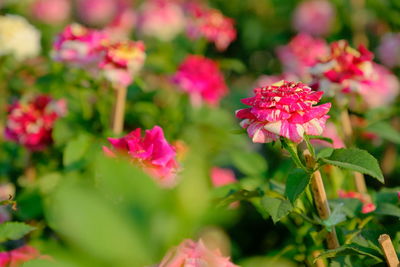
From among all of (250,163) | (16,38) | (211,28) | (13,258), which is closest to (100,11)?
(211,28)

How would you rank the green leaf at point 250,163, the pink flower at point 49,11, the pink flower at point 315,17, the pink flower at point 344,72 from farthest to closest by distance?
1. the pink flower at point 49,11
2. the pink flower at point 315,17
3. the green leaf at point 250,163
4. the pink flower at point 344,72

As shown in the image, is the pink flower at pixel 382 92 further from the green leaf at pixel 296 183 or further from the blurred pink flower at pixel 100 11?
the blurred pink flower at pixel 100 11

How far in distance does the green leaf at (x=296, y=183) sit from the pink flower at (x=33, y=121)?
821mm

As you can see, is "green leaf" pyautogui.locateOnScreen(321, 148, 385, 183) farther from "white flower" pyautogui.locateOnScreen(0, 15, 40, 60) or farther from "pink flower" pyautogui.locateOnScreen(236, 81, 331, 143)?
"white flower" pyautogui.locateOnScreen(0, 15, 40, 60)

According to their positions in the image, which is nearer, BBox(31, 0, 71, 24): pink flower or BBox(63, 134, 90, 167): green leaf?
BBox(63, 134, 90, 167): green leaf

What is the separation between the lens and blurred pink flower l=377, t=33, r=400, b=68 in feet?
7.15

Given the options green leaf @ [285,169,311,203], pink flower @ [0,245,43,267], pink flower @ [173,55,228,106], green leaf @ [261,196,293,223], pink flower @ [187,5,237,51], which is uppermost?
pink flower @ [187,5,237,51]

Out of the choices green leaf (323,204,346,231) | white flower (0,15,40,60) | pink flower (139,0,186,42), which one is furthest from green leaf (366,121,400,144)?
pink flower (139,0,186,42)

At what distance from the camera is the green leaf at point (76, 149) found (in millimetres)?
1232

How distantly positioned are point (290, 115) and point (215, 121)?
4.00 feet

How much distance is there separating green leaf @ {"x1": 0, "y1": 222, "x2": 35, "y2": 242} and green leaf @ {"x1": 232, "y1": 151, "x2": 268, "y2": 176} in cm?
59

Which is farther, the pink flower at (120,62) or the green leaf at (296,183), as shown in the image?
the pink flower at (120,62)

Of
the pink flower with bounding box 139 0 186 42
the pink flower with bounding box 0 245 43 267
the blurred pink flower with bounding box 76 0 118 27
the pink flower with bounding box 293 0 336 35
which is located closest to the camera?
the pink flower with bounding box 0 245 43 267

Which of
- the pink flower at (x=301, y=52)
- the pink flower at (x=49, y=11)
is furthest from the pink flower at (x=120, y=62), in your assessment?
the pink flower at (x=49, y=11)
